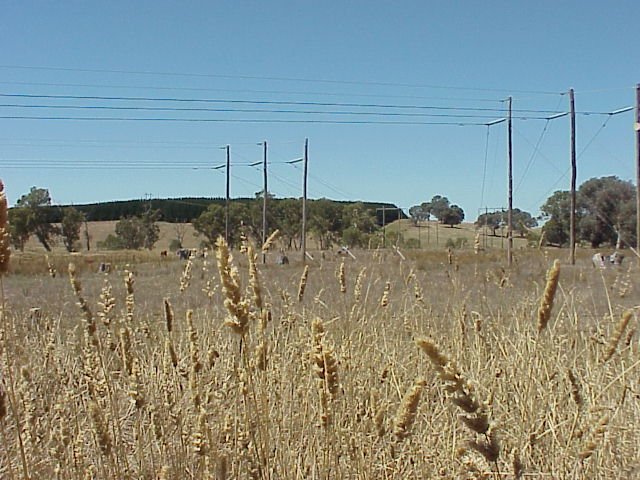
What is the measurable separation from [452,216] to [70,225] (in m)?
31.9

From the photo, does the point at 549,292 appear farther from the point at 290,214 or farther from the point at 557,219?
the point at 290,214

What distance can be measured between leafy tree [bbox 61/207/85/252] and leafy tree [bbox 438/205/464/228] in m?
30.2

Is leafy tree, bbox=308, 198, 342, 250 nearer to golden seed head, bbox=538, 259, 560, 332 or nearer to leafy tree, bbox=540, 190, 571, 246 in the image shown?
leafy tree, bbox=540, 190, 571, 246

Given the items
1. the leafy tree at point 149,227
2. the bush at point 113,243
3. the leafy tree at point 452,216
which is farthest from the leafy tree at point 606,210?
the bush at point 113,243

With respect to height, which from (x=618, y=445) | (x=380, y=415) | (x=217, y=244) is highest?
(x=217, y=244)

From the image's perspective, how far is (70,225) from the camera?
172 feet

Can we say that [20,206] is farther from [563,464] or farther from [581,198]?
[563,464]

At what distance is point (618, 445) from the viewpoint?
2.29 metres

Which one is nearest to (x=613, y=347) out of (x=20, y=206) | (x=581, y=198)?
(x=581, y=198)

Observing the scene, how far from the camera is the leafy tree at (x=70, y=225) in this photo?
168 feet

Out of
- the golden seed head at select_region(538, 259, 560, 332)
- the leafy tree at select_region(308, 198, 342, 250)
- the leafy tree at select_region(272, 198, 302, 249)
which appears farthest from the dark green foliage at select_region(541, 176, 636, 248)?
the leafy tree at select_region(272, 198, 302, 249)

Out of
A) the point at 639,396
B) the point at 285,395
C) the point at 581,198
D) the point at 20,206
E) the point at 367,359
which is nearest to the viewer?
the point at 639,396

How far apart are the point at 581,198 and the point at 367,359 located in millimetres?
33839

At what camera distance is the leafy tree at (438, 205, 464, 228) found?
5206cm
